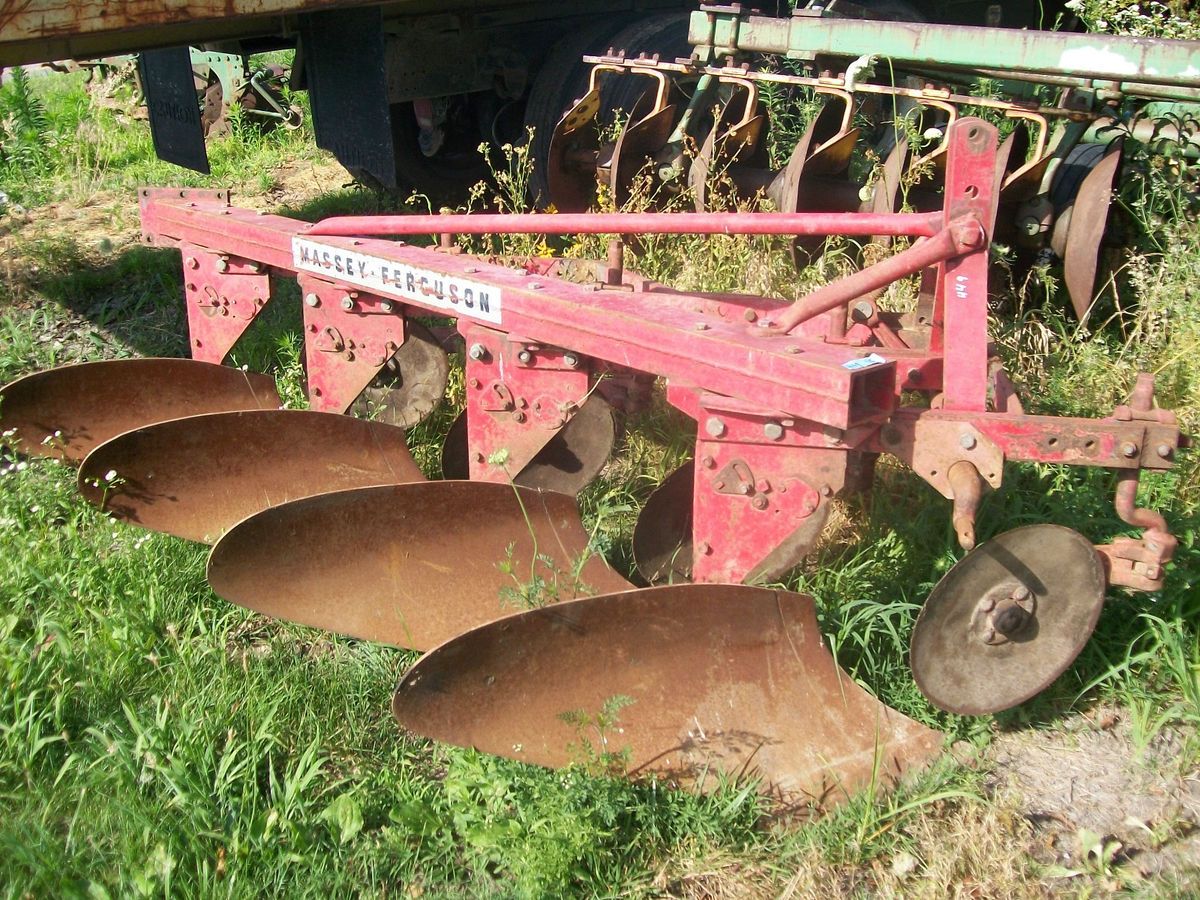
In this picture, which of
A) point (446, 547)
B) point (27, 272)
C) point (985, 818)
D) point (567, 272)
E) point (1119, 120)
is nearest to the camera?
point (985, 818)

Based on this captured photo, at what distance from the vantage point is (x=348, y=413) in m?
3.56

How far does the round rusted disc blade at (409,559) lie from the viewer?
277cm

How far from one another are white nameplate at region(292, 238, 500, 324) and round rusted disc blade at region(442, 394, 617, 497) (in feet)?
1.41

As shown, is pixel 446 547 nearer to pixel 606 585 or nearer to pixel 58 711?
pixel 606 585

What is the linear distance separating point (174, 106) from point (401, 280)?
7.69ft

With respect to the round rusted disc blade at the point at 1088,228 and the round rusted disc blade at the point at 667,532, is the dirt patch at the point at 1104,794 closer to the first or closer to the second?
the round rusted disc blade at the point at 667,532

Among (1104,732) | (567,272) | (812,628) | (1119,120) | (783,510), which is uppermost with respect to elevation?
(1119,120)

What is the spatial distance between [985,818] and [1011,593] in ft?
1.50

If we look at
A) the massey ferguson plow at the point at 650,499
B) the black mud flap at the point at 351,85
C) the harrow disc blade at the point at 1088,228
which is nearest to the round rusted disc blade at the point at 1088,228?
the harrow disc blade at the point at 1088,228

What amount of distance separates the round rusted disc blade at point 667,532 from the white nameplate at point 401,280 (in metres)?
0.65

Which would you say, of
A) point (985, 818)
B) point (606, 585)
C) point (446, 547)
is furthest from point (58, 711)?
point (985, 818)

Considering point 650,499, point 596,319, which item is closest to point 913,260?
point 596,319

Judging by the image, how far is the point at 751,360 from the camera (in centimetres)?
243

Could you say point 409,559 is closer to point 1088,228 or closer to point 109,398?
point 109,398
